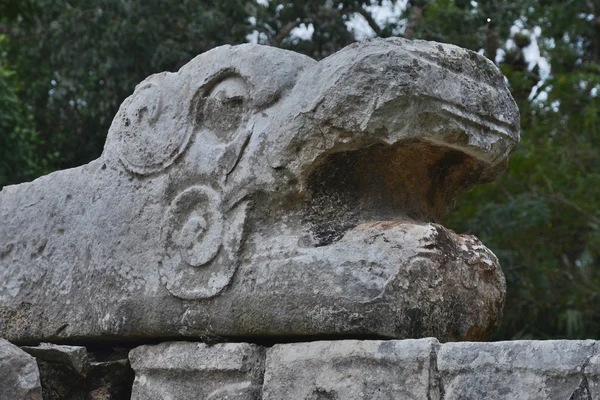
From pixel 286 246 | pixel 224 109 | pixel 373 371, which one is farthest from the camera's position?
pixel 224 109

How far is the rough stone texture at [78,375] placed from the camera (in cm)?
341

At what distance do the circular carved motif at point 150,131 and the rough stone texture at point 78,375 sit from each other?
0.71 meters

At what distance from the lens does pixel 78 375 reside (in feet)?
11.3

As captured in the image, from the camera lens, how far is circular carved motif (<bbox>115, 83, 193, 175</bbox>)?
356 cm

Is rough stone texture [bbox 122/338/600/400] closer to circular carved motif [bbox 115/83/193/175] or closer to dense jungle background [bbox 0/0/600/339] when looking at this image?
circular carved motif [bbox 115/83/193/175]

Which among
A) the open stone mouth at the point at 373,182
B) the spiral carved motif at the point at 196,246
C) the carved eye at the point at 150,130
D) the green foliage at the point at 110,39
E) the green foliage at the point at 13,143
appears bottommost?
the spiral carved motif at the point at 196,246

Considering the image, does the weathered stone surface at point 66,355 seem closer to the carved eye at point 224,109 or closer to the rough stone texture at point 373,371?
the rough stone texture at point 373,371

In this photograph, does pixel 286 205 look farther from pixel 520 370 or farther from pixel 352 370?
pixel 520 370

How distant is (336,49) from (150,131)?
16.5 feet

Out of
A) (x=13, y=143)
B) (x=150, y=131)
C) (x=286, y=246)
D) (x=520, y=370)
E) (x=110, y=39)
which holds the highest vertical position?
(x=110, y=39)

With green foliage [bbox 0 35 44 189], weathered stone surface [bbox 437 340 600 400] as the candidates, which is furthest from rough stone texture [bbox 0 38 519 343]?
green foliage [bbox 0 35 44 189]

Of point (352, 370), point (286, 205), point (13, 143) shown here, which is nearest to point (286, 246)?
point (286, 205)

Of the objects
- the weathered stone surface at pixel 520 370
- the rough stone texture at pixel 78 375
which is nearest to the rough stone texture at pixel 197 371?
the rough stone texture at pixel 78 375

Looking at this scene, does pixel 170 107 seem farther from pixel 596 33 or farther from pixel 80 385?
pixel 596 33
